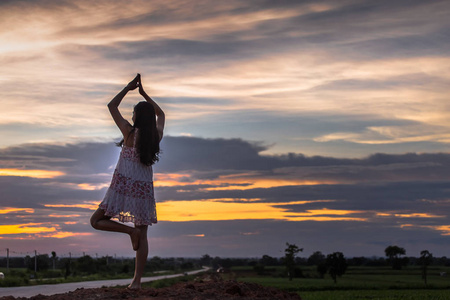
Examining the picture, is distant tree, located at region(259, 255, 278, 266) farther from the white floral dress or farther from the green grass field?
the white floral dress

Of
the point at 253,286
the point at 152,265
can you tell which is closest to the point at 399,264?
the point at 152,265

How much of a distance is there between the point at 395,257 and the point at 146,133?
4829 inches

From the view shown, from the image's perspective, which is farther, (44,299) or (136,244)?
(136,244)

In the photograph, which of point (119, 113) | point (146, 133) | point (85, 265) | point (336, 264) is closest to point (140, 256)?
point (146, 133)

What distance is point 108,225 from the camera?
782 cm


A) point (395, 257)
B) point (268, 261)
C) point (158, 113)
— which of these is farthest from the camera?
point (268, 261)

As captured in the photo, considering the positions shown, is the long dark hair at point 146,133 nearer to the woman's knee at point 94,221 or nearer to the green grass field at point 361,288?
the woman's knee at point 94,221

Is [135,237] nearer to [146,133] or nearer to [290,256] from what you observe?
[146,133]

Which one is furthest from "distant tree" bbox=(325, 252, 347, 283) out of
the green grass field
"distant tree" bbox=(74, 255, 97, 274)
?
"distant tree" bbox=(74, 255, 97, 274)

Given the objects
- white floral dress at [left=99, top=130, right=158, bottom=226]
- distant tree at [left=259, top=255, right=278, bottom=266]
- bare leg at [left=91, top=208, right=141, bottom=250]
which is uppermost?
white floral dress at [left=99, top=130, right=158, bottom=226]

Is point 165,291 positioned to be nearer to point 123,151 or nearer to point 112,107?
point 123,151

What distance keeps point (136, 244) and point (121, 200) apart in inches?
24.2

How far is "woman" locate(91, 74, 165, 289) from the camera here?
25.8ft

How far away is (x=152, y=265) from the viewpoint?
275ft
